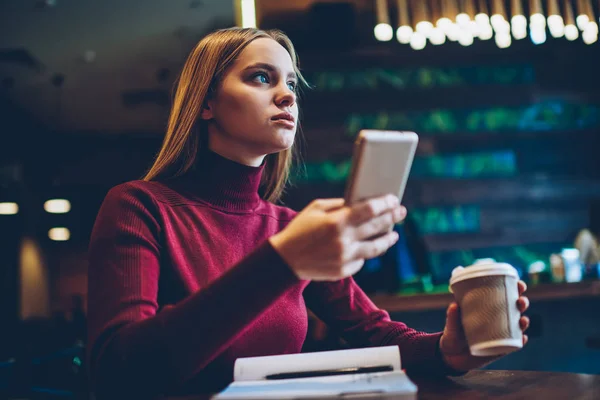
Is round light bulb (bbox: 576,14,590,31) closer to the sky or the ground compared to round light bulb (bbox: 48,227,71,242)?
closer to the sky

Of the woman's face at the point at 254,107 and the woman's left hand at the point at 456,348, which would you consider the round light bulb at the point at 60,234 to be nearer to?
the woman's face at the point at 254,107

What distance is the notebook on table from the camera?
0.74 m

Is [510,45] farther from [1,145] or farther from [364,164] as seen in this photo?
[1,145]

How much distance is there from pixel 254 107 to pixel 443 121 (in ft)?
8.78

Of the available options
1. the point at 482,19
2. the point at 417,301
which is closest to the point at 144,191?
the point at 417,301

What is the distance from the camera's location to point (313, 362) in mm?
938

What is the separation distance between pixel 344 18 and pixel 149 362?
3.13 metres

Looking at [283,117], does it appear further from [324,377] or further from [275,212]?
[324,377]

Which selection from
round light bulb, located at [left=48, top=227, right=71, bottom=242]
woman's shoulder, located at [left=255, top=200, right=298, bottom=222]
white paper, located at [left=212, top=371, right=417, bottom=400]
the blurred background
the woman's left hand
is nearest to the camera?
white paper, located at [left=212, top=371, right=417, bottom=400]

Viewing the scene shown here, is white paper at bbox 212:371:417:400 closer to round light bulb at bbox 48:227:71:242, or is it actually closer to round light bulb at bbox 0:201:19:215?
round light bulb at bbox 0:201:19:215

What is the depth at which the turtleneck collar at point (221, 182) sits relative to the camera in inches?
50.3

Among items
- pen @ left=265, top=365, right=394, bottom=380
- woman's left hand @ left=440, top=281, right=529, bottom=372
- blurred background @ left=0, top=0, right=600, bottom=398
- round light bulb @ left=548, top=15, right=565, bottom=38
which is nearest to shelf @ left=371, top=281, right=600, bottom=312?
blurred background @ left=0, top=0, right=600, bottom=398

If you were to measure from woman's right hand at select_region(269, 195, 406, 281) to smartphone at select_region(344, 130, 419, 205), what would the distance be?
16mm

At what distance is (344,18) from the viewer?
3.55m
